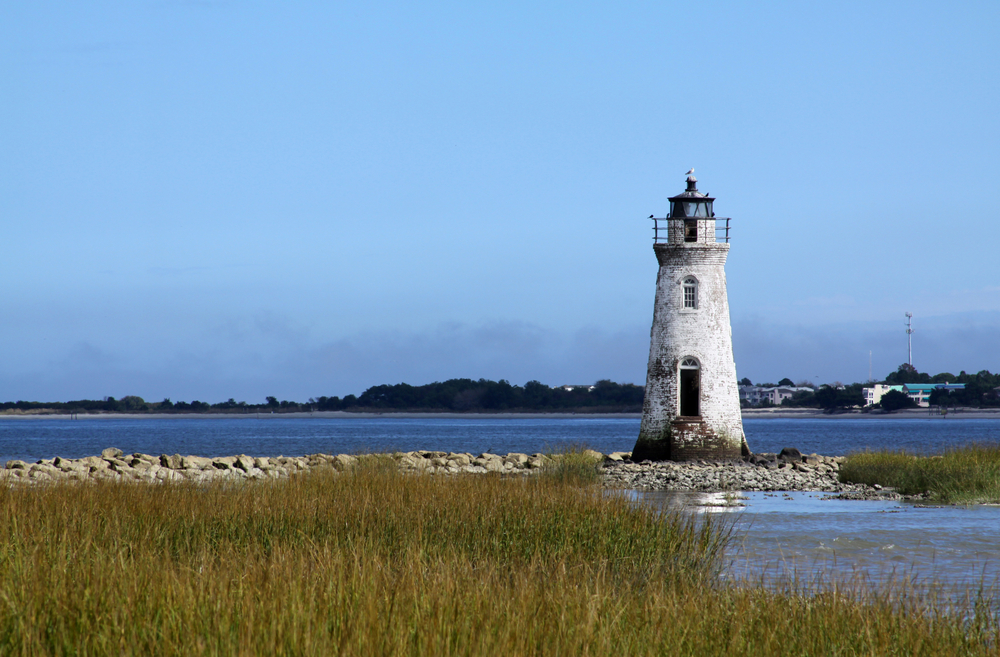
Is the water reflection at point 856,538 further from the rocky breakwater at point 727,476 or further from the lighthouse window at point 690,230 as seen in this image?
the lighthouse window at point 690,230

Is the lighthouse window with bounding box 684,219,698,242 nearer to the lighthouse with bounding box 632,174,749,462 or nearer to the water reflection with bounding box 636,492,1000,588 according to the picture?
the lighthouse with bounding box 632,174,749,462

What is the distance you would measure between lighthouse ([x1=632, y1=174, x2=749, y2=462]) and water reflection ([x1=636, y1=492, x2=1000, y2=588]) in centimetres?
371

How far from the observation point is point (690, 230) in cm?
2216

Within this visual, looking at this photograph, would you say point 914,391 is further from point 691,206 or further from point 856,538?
point 856,538

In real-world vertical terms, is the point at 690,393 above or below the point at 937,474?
above

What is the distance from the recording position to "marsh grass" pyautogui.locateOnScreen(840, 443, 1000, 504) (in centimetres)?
1705

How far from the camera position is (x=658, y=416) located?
22391 mm

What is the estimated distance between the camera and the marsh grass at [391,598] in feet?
14.0

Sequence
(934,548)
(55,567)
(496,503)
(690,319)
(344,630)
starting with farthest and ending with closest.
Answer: (690,319) → (934,548) → (496,503) → (55,567) → (344,630)

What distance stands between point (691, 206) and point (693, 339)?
122 inches

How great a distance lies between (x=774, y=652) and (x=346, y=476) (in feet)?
24.0

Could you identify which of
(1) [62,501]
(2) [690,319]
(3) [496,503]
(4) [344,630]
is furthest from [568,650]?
(2) [690,319]

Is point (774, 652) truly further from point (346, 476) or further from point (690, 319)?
point (690, 319)

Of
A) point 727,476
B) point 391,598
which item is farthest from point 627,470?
point 391,598
